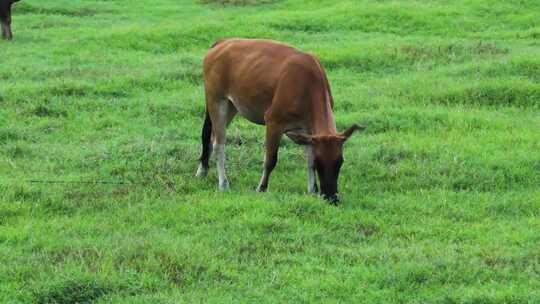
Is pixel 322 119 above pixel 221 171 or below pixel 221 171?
above

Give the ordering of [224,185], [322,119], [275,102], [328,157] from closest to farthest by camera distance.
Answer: [328,157], [322,119], [275,102], [224,185]

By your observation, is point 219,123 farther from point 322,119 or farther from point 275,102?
point 322,119

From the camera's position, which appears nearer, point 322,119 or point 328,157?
point 328,157

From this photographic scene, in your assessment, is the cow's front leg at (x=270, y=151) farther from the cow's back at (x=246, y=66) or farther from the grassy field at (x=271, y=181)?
the cow's back at (x=246, y=66)

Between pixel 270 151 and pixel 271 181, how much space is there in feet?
1.95

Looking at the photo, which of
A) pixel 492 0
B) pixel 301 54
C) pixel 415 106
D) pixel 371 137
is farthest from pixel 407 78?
pixel 492 0

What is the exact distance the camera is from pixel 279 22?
62.8 ft

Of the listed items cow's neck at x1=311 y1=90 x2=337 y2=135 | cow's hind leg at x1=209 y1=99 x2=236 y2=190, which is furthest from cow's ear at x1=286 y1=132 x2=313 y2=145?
cow's hind leg at x1=209 y1=99 x2=236 y2=190

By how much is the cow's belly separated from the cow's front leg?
29cm

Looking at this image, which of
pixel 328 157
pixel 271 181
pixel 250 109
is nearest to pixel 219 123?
pixel 250 109

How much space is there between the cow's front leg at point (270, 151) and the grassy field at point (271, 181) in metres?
0.11

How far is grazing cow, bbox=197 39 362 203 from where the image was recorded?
861cm

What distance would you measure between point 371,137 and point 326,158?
116 inches

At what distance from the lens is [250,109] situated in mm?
9523
